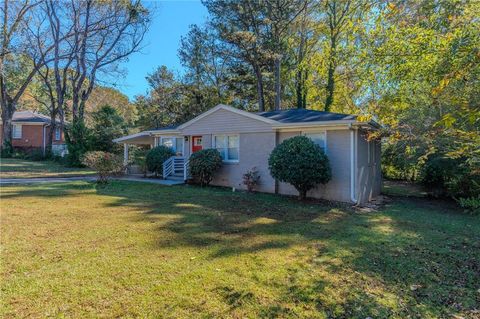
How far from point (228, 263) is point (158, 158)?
11.9 meters

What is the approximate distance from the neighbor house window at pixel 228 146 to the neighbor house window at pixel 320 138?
336cm

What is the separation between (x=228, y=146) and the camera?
534 inches

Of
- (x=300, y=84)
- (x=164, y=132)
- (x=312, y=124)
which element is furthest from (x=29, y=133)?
(x=312, y=124)

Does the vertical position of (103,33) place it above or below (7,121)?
above

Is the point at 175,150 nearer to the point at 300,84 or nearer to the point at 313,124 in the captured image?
the point at 313,124

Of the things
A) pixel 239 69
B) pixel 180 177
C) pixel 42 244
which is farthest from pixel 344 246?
pixel 239 69

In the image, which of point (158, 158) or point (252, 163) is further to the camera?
point (158, 158)

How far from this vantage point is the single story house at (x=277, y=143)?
1042cm

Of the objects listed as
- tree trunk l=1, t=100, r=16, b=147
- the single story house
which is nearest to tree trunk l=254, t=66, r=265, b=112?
the single story house

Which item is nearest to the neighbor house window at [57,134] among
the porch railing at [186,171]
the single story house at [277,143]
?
the single story house at [277,143]

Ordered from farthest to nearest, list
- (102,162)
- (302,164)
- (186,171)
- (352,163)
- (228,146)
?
(186,171)
(228,146)
(102,162)
(352,163)
(302,164)

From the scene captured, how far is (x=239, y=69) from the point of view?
77.9 feet

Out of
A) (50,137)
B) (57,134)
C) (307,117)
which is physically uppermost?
(57,134)

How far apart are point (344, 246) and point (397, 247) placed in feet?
3.44
